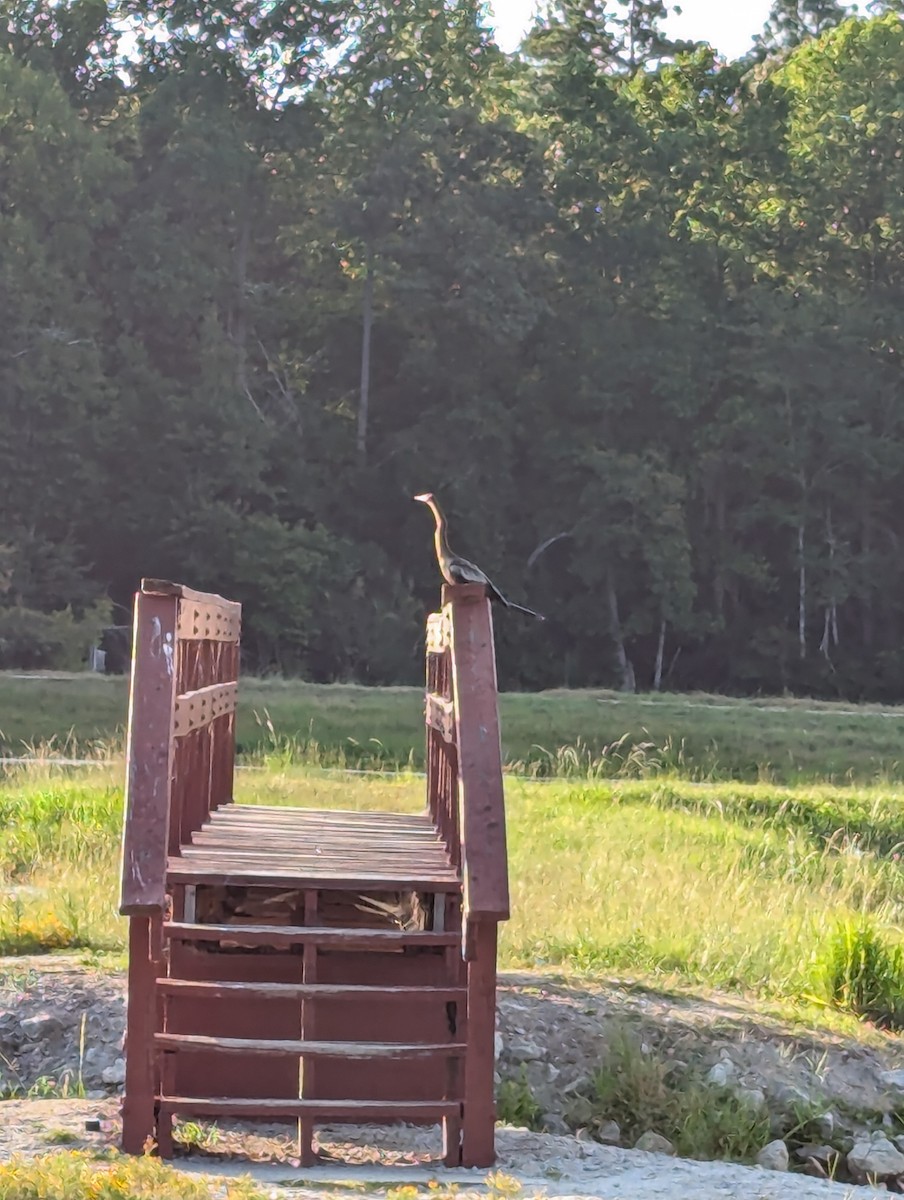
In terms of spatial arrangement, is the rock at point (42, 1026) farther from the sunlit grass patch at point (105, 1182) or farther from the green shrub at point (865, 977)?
the green shrub at point (865, 977)

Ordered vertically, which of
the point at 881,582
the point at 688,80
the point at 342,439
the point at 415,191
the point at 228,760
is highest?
the point at 688,80

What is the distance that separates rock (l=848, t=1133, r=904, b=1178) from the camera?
600 centimetres

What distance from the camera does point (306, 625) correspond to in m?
39.5

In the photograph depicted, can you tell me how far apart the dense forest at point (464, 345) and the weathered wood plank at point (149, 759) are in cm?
3274

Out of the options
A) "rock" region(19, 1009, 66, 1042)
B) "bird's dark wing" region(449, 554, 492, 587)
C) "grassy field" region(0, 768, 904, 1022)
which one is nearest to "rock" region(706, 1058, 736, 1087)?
"grassy field" region(0, 768, 904, 1022)

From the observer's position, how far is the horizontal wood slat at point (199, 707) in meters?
5.48

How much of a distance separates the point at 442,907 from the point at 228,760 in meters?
2.69

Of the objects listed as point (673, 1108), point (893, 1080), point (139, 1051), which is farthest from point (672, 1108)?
point (139, 1051)

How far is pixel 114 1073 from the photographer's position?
6020 millimetres

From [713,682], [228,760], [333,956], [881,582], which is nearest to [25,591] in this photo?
[713,682]

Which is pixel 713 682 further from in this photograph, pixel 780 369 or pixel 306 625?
pixel 306 625

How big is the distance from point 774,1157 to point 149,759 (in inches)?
107

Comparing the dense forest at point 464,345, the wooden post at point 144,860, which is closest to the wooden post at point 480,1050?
the wooden post at point 144,860

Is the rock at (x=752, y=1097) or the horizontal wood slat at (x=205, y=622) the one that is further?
the rock at (x=752, y=1097)
